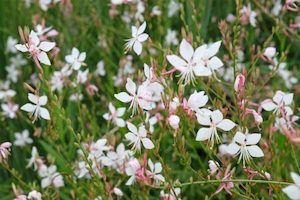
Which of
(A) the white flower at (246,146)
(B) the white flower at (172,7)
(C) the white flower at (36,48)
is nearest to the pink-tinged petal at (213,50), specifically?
(A) the white flower at (246,146)

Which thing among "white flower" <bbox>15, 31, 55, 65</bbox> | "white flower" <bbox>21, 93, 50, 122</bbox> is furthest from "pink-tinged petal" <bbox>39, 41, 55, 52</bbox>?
"white flower" <bbox>21, 93, 50, 122</bbox>

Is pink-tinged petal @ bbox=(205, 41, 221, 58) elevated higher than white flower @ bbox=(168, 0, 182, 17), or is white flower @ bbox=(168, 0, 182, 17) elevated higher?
pink-tinged petal @ bbox=(205, 41, 221, 58)

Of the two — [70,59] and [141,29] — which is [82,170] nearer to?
[70,59]

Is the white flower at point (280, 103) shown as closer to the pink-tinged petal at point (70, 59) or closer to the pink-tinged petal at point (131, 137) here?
the pink-tinged petal at point (131, 137)

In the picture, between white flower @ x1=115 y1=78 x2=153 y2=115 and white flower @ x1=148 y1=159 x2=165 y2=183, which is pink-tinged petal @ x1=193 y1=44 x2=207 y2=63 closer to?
white flower @ x1=115 y1=78 x2=153 y2=115

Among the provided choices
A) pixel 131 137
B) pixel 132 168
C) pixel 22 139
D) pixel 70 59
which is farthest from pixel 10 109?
pixel 131 137

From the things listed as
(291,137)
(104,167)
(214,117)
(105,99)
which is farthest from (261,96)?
(291,137)

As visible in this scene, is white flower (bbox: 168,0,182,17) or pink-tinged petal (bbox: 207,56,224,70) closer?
pink-tinged petal (bbox: 207,56,224,70)
